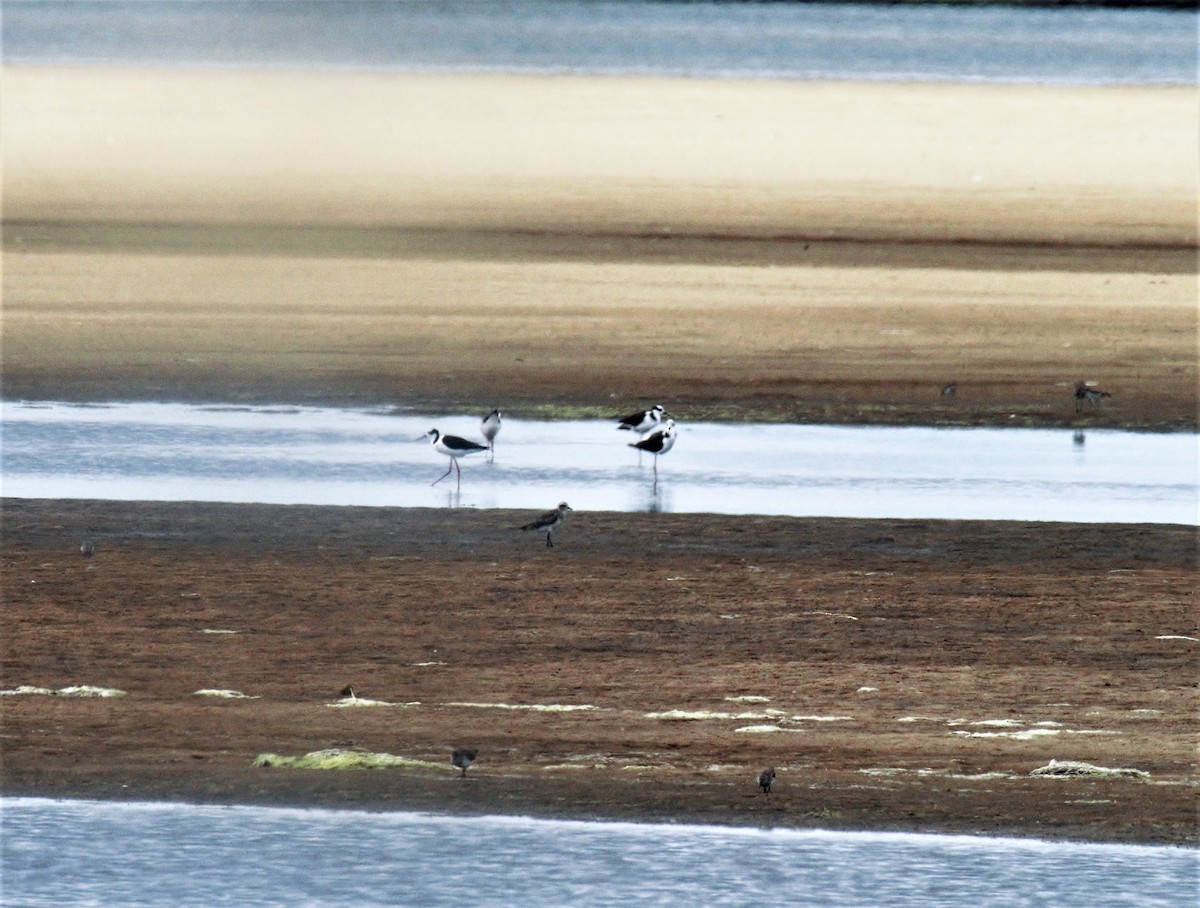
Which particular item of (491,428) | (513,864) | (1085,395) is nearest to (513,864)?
(513,864)

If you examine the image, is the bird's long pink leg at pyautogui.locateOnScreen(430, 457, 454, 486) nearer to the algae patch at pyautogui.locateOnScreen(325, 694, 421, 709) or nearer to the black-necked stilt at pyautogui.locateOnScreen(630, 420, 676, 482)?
the black-necked stilt at pyautogui.locateOnScreen(630, 420, 676, 482)

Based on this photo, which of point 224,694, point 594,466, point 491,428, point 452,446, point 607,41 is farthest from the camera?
point 607,41

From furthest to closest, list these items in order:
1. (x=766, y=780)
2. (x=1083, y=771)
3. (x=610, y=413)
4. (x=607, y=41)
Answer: (x=607, y=41)
(x=610, y=413)
(x=1083, y=771)
(x=766, y=780)

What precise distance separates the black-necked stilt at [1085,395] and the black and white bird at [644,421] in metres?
4.58

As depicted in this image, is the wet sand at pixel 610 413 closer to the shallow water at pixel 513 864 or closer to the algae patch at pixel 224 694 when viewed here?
the algae patch at pixel 224 694

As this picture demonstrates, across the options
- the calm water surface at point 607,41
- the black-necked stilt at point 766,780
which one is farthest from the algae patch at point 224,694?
the calm water surface at point 607,41

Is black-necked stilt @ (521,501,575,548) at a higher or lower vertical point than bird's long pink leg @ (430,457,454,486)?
lower

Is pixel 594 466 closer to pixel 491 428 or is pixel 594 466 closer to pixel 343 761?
pixel 491 428

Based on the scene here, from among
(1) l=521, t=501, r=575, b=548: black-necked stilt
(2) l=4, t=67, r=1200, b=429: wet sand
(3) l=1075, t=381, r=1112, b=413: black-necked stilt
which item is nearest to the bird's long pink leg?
(1) l=521, t=501, r=575, b=548: black-necked stilt

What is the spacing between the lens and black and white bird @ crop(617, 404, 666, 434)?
1686 centimetres

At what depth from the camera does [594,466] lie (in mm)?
16734

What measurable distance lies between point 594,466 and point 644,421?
566mm

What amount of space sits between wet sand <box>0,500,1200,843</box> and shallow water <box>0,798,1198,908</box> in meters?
0.18

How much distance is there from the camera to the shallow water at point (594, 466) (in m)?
15.2
